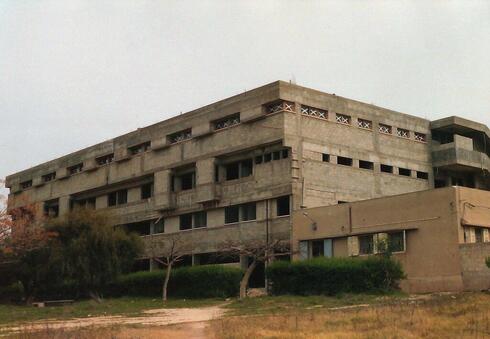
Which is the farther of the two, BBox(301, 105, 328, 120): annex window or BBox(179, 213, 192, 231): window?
BBox(179, 213, 192, 231): window

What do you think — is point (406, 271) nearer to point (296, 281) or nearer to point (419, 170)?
point (296, 281)

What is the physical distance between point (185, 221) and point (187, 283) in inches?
382

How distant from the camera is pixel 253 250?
42.3 meters

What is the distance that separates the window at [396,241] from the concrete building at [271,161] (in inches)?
316

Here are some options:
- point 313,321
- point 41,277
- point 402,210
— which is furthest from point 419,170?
point 313,321

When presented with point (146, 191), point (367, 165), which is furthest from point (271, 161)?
point (146, 191)

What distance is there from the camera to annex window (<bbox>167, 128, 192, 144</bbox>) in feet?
173

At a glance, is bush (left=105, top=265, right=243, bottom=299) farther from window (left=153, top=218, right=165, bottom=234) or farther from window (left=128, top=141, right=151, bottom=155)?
window (left=128, top=141, right=151, bottom=155)

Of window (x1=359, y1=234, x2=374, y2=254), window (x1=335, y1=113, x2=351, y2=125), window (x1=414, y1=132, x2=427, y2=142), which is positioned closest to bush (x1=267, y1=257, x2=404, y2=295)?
window (x1=359, y1=234, x2=374, y2=254)

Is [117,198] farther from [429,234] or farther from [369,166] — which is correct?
[429,234]

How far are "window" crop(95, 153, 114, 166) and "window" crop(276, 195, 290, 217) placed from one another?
22.3m

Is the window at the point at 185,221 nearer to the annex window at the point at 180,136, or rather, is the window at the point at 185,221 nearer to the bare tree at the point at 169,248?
the bare tree at the point at 169,248

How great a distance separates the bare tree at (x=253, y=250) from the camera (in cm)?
3950

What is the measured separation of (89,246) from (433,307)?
26.1 metres
